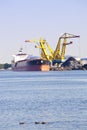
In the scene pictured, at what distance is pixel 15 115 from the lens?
1491 inches

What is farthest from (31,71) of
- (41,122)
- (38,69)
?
(41,122)

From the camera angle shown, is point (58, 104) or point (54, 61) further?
point (54, 61)

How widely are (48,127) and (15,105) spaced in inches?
532

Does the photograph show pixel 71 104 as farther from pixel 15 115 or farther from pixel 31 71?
pixel 31 71

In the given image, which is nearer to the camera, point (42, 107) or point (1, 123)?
point (1, 123)

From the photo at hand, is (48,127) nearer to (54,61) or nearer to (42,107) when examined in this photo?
(42,107)

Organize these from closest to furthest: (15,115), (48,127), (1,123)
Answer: (48,127)
(1,123)
(15,115)

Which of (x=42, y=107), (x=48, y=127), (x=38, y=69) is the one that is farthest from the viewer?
(x=38, y=69)

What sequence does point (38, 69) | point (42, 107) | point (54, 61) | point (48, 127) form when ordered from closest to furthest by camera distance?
point (48, 127), point (42, 107), point (38, 69), point (54, 61)

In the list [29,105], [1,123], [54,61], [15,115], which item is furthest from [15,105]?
Answer: [54,61]

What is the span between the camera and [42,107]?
43.2 meters

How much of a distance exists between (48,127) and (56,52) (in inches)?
6335

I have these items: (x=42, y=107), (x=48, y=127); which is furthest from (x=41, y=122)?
(x=42, y=107)

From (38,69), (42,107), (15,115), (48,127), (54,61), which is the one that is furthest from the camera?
(54,61)
